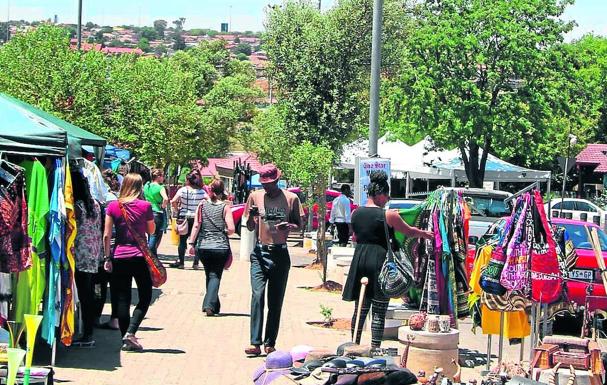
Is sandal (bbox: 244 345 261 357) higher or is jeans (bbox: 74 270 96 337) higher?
jeans (bbox: 74 270 96 337)

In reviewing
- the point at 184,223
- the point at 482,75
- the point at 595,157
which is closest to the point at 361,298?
the point at 184,223

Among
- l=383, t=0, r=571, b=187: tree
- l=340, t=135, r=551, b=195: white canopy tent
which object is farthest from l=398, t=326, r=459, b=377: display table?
l=383, t=0, r=571, b=187: tree

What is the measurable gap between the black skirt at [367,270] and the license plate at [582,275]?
4271 millimetres

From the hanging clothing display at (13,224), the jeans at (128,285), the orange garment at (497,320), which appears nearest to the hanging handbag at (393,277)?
the orange garment at (497,320)

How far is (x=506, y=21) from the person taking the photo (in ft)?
119

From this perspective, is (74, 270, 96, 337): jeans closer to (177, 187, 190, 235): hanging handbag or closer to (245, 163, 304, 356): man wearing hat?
(245, 163, 304, 356): man wearing hat

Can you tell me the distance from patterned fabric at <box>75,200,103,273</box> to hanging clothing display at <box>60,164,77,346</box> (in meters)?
0.63

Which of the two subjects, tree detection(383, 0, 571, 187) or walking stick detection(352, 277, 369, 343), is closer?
walking stick detection(352, 277, 369, 343)

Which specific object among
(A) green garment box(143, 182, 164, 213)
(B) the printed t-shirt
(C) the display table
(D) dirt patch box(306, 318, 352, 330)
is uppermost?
(B) the printed t-shirt

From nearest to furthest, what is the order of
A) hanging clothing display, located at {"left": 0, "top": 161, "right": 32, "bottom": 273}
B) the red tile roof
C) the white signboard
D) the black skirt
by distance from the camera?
hanging clothing display, located at {"left": 0, "top": 161, "right": 32, "bottom": 273}
the black skirt
the white signboard
the red tile roof

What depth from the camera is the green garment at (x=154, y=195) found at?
18.1 metres

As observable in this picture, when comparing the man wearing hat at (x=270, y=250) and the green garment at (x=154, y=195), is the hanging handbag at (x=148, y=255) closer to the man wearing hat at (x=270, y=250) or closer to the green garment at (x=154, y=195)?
the man wearing hat at (x=270, y=250)

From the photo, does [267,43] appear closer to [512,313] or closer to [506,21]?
[506,21]

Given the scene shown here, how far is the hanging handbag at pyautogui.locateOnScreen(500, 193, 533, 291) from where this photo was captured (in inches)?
389
